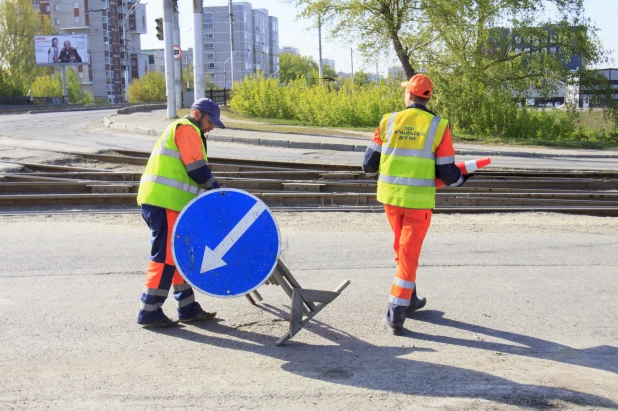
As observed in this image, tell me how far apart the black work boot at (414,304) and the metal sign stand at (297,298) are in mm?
646

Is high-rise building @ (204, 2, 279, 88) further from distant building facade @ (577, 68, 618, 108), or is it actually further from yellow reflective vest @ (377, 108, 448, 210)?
yellow reflective vest @ (377, 108, 448, 210)

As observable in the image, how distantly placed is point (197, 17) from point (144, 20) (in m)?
121

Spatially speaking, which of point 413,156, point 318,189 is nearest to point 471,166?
point 413,156

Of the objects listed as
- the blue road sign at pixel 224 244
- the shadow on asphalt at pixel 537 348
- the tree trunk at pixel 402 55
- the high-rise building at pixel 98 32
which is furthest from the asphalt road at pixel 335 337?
the high-rise building at pixel 98 32

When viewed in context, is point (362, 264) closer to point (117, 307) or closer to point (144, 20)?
point (117, 307)

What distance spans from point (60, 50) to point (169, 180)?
8216 centimetres

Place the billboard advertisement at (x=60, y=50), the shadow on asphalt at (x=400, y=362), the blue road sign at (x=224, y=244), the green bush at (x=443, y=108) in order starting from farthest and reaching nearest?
1. the billboard advertisement at (x=60, y=50)
2. the green bush at (x=443, y=108)
3. the blue road sign at (x=224, y=244)
4. the shadow on asphalt at (x=400, y=362)

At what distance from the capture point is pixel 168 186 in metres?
5.64

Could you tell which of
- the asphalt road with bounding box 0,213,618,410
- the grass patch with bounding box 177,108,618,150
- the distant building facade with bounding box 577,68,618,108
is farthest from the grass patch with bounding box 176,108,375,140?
the asphalt road with bounding box 0,213,618,410

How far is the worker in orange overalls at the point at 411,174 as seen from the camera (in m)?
5.62

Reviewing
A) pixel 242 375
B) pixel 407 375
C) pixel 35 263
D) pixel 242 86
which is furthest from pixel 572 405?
pixel 242 86

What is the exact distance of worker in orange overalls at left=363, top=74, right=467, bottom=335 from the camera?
5.62 meters

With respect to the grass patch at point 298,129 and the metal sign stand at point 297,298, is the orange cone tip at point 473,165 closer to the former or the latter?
the metal sign stand at point 297,298

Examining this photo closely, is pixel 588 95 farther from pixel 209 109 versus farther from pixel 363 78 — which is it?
pixel 209 109
